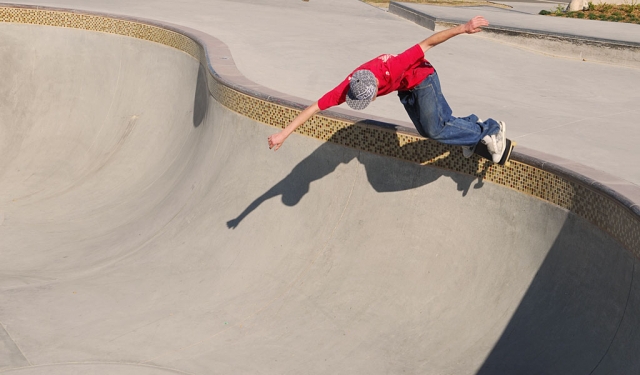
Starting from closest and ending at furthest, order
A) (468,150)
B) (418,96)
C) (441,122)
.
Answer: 1. (418,96)
2. (441,122)
3. (468,150)

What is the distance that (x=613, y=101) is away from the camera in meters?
9.01

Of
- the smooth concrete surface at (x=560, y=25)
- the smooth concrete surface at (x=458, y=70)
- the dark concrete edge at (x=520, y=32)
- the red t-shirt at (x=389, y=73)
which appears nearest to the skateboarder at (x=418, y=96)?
the red t-shirt at (x=389, y=73)

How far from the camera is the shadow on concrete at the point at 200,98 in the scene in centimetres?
1073

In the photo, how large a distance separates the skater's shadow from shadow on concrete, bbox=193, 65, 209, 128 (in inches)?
118

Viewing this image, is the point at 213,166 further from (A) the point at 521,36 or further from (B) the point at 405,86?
(A) the point at 521,36

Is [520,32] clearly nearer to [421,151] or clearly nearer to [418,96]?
[421,151]

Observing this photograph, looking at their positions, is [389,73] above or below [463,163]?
above

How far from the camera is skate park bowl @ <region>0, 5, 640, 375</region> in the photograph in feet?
18.6

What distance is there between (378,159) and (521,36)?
6.60 metres

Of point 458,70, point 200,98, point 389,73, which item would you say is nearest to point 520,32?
point 458,70

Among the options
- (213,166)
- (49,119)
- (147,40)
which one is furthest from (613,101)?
(49,119)

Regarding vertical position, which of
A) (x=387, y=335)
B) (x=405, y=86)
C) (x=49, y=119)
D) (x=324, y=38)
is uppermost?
(x=405, y=86)

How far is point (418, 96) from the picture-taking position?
5980mm

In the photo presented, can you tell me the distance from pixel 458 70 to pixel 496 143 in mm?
4973
